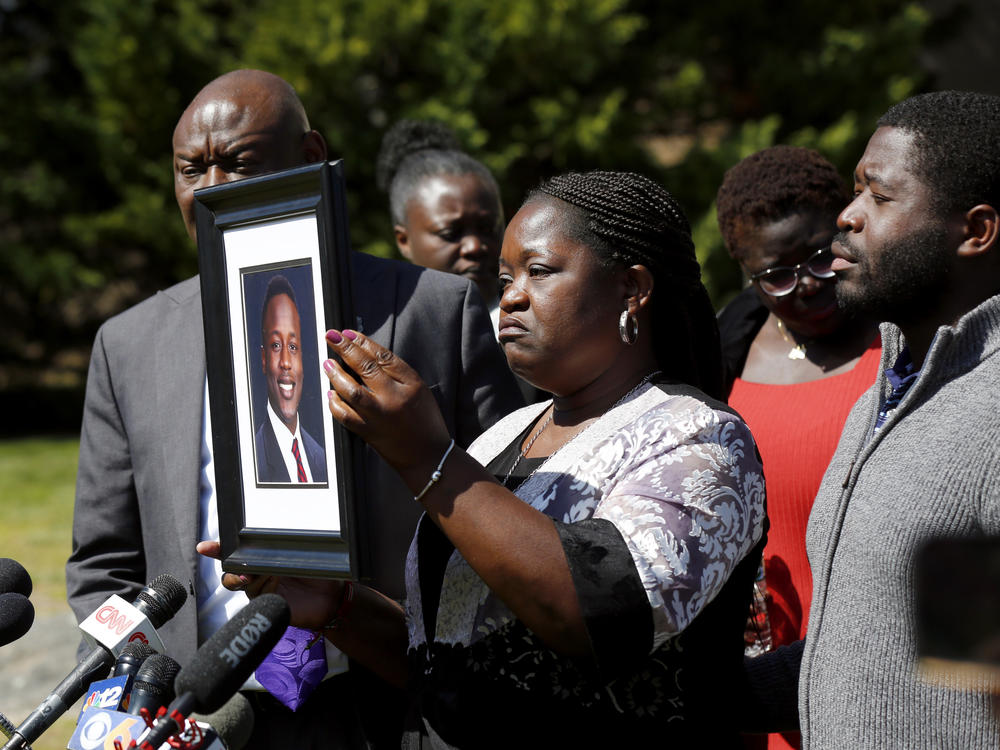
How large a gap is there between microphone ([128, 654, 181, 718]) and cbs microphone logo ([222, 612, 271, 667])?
0.69 ft

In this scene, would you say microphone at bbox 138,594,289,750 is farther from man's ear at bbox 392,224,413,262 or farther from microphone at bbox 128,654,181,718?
man's ear at bbox 392,224,413,262

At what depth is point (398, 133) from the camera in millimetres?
5680

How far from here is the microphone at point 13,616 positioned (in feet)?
6.26

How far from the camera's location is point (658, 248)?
2.16 metres

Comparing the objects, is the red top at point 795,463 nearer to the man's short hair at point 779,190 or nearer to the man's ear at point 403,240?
the man's short hair at point 779,190

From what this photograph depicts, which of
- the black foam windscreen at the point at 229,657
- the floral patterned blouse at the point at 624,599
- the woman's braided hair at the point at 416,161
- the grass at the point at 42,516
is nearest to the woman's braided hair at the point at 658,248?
the floral patterned blouse at the point at 624,599

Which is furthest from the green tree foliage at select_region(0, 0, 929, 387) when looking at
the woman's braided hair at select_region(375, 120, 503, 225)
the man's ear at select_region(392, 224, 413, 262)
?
the man's ear at select_region(392, 224, 413, 262)

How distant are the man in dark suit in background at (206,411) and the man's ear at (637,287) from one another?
712mm

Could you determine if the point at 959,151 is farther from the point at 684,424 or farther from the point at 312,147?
the point at 312,147

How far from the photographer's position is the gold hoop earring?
210 cm

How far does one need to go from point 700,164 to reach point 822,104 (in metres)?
2.15

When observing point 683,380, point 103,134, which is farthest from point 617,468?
point 103,134

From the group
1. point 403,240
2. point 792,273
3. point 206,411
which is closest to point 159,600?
point 206,411

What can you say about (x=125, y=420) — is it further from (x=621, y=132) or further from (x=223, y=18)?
(x=223, y=18)
